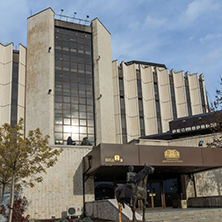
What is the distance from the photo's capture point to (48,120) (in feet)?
111

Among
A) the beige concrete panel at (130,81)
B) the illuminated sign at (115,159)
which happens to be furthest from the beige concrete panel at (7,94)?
the illuminated sign at (115,159)

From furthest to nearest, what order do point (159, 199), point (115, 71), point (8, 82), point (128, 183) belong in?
point (115, 71) → point (8, 82) → point (159, 199) → point (128, 183)

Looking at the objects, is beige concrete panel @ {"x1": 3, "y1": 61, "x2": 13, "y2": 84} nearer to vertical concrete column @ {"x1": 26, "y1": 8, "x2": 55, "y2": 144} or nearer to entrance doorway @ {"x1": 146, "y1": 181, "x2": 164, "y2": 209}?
vertical concrete column @ {"x1": 26, "y1": 8, "x2": 55, "y2": 144}

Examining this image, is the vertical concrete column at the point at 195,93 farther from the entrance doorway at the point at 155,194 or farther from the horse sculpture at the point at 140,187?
the horse sculpture at the point at 140,187

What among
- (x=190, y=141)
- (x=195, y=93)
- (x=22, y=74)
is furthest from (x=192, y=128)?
(x=22, y=74)

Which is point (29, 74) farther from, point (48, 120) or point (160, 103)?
point (160, 103)

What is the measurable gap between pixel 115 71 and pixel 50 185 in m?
24.4

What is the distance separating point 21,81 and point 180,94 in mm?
25014

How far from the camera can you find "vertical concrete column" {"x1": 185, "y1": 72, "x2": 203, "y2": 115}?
158 feet

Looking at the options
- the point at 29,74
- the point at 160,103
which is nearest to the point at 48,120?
the point at 29,74

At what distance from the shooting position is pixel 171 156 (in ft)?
68.2

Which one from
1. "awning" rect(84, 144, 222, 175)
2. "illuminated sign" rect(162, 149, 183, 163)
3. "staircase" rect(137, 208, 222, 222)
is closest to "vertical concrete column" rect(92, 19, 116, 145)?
"awning" rect(84, 144, 222, 175)

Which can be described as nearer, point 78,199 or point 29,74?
point 78,199

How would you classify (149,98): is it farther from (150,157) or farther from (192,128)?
(150,157)
